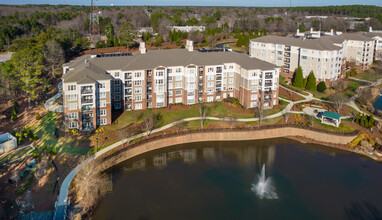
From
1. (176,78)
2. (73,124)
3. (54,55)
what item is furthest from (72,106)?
(54,55)

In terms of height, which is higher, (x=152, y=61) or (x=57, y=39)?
(x=57, y=39)

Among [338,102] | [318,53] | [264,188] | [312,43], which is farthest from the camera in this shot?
[312,43]

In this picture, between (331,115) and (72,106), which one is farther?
(331,115)

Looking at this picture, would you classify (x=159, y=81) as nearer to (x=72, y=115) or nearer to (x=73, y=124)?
(x=72, y=115)

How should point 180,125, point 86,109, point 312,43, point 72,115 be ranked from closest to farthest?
point 72,115, point 86,109, point 180,125, point 312,43

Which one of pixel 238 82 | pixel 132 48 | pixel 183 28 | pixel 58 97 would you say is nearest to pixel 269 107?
pixel 238 82

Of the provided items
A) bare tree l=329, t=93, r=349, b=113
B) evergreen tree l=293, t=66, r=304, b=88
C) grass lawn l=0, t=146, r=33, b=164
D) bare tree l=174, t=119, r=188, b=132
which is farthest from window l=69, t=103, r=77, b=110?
evergreen tree l=293, t=66, r=304, b=88

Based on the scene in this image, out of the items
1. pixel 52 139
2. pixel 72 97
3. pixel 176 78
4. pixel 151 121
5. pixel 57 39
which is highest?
pixel 57 39

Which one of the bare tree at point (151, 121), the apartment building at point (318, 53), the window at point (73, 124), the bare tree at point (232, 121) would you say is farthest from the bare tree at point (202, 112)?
the apartment building at point (318, 53)
